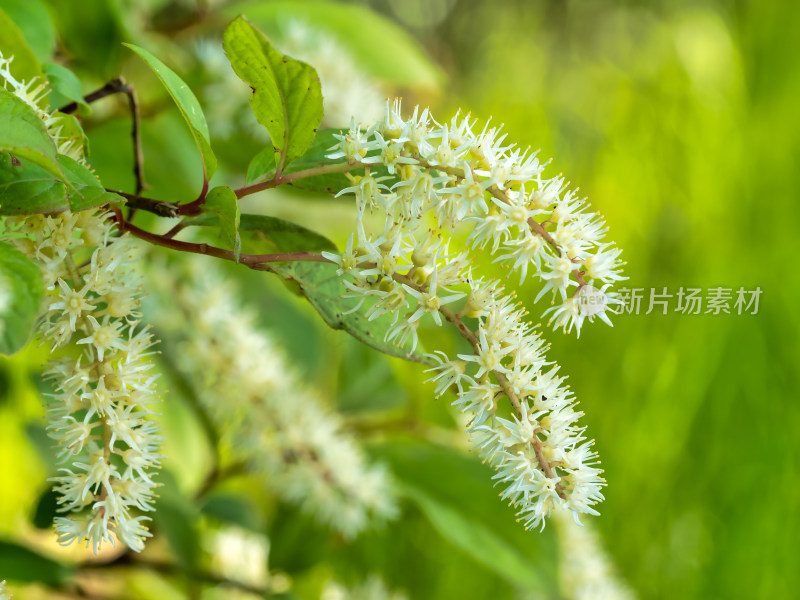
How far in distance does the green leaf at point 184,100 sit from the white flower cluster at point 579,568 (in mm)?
476

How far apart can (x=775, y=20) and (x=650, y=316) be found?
2.45ft

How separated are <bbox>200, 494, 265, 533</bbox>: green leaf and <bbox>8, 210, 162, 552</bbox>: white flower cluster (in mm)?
328

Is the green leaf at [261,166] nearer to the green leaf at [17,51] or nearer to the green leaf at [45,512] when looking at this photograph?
the green leaf at [17,51]

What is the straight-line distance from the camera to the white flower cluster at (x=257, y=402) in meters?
0.54

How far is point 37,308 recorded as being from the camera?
0.72ft

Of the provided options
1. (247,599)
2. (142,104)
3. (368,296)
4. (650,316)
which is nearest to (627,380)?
(650,316)

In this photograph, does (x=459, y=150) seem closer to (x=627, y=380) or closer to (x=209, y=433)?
(x=209, y=433)

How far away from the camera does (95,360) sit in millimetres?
277

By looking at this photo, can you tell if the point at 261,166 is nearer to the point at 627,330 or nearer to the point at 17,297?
the point at 17,297

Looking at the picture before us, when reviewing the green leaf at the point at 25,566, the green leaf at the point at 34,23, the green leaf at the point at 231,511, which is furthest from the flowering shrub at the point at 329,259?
the green leaf at the point at 231,511

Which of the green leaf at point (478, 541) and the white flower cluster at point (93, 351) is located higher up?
the green leaf at point (478, 541)

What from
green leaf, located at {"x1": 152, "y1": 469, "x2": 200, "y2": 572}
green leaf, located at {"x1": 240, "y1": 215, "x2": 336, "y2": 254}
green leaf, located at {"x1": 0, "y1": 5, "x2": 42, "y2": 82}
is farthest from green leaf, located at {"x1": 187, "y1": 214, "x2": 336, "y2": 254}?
green leaf, located at {"x1": 152, "y1": 469, "x2": 200, "y2": 572}

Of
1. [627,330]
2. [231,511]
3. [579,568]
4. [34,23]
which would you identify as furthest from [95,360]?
[627,330]

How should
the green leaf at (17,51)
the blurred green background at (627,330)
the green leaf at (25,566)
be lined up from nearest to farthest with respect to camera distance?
the green leaf at (17,51) → the green leaf at (25,566) → the blurred green background at (627,330)
